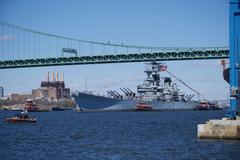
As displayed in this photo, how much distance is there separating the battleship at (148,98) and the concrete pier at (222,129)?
99463mm

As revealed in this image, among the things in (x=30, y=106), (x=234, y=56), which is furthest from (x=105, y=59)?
(x=30, y=106)

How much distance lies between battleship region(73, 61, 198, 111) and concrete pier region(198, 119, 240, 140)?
99463 millimetres

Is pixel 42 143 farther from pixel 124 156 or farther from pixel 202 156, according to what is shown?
pixel 202 156

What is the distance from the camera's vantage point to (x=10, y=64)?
9831 cm

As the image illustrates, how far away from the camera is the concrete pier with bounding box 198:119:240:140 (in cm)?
3475

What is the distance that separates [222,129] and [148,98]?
113893mm

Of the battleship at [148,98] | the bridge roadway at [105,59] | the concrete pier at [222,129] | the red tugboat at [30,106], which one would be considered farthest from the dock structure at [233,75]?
the red tugboat at [30,106]

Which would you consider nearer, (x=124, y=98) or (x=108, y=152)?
(x=108, y=152)

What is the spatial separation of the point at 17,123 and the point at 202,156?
4399 centimetres

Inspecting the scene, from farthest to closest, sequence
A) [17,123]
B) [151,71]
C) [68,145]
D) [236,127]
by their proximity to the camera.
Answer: [151,71]
[17,123]
[68,145]
[236,127]

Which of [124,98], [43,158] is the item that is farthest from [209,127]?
[124,98]

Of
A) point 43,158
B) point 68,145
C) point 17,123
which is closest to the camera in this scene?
point 43,158

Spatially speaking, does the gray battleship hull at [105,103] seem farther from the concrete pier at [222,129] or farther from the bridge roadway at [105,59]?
the concrete pier at [222,129]

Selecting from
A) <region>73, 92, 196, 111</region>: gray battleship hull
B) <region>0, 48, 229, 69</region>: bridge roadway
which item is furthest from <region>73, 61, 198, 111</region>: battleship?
<region>0, 48, 229, 69</region>: bridge roadway
